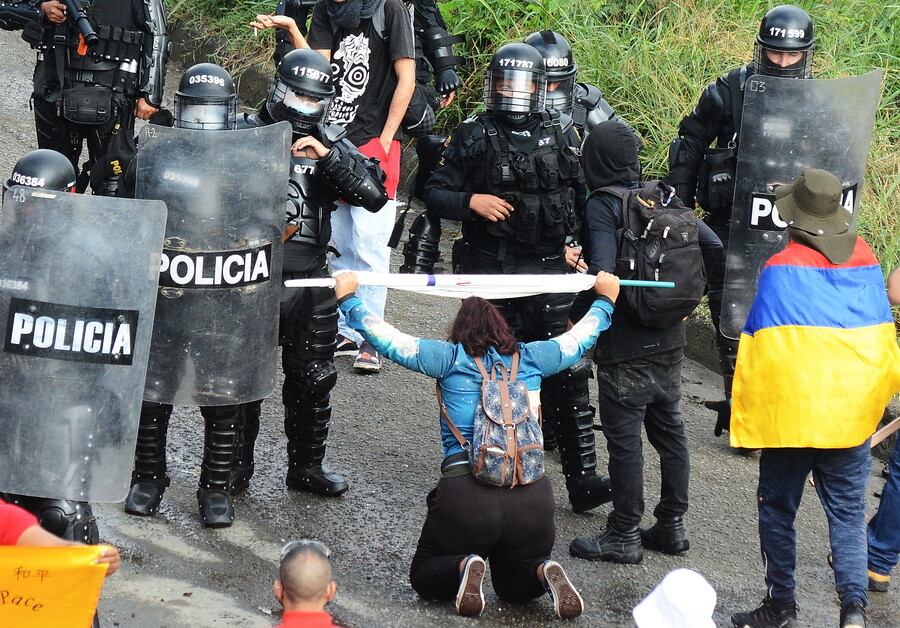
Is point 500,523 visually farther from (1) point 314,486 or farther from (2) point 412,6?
(2) point 412,6

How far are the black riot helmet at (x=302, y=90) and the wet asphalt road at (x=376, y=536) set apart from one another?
1.54 m

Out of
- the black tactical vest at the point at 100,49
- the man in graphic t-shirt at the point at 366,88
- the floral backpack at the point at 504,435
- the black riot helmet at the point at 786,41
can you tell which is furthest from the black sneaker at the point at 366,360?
the black riot helmet at the point at 786,41

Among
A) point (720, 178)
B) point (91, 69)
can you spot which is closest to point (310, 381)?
point (720, 178)

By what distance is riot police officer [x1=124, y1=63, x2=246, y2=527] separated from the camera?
4484 mm

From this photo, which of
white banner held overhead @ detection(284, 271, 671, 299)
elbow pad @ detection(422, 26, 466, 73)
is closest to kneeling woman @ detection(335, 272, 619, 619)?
white banner held overhead @ detection(284, 271, 671, 299)

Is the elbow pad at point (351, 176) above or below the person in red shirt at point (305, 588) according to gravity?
above

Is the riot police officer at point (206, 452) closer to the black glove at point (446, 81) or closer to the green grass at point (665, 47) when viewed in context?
the black glove at point (446, 81)

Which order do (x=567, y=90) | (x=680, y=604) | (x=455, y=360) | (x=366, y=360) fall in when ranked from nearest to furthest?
1. (x=680, y=604)
2. (x=455, y=360)
3. (x=567, y=90)
4. (x=366, y=360)

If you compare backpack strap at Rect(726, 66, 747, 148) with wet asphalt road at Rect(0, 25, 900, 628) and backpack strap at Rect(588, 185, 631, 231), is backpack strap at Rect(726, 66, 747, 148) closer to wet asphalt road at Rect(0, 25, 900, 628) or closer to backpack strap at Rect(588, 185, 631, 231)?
backpack strap at Rect(588, 185, 631, 231)

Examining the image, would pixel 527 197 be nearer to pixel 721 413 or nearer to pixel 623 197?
pixel 623 197

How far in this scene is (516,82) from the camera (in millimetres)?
5031

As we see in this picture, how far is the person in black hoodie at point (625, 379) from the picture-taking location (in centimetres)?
460

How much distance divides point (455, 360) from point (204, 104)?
132 cm

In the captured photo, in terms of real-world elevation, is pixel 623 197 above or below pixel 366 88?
below
